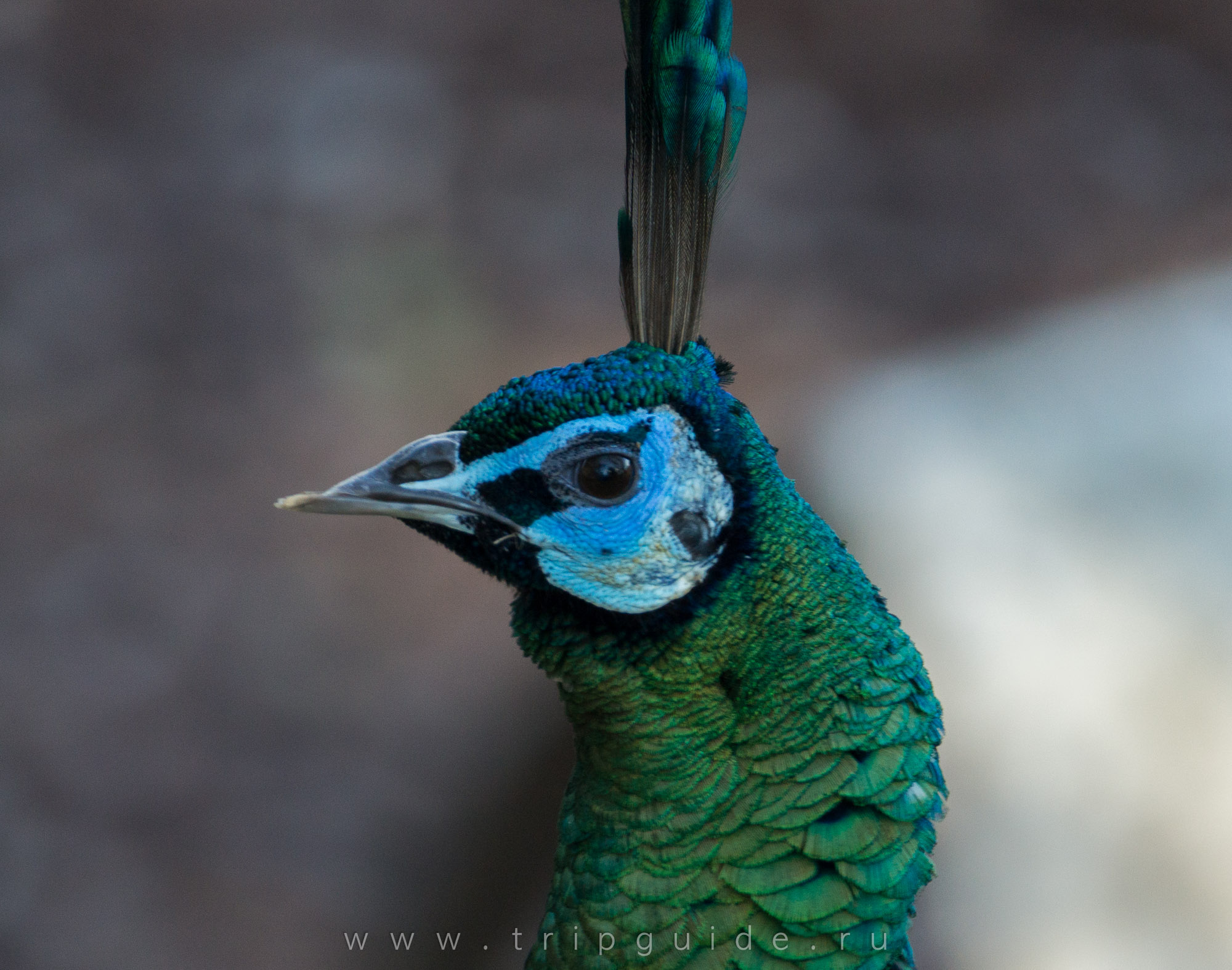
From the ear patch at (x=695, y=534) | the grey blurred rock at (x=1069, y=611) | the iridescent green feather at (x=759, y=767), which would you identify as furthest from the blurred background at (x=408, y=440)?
the ear patch at (x=695, y=534)

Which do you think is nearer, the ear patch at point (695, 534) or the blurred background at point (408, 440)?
the ear patch at point (695, 534)

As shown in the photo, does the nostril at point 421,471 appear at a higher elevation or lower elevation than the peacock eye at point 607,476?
higher

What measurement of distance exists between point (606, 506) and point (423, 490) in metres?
0.18

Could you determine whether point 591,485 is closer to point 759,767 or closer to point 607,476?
point 607,476

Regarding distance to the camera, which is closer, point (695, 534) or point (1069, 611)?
point (695, 534)

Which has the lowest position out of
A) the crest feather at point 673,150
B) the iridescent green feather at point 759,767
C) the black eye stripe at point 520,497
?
the iridescent green feather at point 759,767

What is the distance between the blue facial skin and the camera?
986 mm

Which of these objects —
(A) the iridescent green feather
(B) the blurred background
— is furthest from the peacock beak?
(B) the blurred background

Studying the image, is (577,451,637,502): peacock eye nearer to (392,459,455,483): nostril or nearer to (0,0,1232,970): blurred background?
(392,459,455,483): nostril

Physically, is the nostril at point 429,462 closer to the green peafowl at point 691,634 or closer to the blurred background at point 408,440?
the green peafowl at point 691,634

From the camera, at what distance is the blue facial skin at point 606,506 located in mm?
986

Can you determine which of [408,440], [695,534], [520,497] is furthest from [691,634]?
[408,440]

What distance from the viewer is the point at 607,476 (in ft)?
3.26

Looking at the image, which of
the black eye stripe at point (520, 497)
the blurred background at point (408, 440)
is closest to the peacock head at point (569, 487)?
the black eye stripe at point (520, 497)
